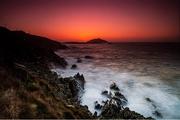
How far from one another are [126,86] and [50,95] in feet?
52.6

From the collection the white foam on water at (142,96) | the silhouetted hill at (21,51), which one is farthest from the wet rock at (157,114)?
the silhouetted hill at (21,51)

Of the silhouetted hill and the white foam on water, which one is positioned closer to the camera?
the white foam on water

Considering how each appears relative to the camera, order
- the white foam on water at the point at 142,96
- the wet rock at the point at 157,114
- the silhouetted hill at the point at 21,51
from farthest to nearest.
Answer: the silhouetted hill at the point at 21,51 < the white foam on water at the point at 142,96 < the wet rock at the point at 157,114

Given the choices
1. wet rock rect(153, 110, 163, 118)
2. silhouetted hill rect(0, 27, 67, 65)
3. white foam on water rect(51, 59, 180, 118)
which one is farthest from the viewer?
silhouetted hill rect(0, 27, 67, 65)

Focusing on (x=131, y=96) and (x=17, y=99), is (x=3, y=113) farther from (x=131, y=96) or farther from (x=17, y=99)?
(x=131, y=96)

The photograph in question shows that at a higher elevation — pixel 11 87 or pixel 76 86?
pixel 11 87

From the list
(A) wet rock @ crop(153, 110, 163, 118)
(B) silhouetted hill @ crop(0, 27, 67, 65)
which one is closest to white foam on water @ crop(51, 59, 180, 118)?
(A) wet rock @ crop(153, 110, 163, 118)

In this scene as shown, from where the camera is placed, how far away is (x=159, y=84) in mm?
26969

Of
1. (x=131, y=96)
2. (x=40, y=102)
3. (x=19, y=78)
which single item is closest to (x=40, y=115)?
(x=40, y=102)

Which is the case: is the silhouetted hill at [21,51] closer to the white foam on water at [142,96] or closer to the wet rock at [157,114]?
the white foam on water at [142,96]

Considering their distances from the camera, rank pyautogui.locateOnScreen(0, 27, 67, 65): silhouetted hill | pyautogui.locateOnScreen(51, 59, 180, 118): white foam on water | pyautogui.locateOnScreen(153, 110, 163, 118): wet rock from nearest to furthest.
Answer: pyautogui.locateOnScreen(153, 110, 163, 118): wet rock < pyautogui.locateOnScreen(51, 59, 180, 118): white foam on water < pyautogui.locateOnScreen(0, 27, 67, 65): silhouetted hill

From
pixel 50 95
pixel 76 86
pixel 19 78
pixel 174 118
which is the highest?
pixel 19 78

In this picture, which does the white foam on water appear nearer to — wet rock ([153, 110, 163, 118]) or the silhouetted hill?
wet rock ([153, 110, 163, 118])

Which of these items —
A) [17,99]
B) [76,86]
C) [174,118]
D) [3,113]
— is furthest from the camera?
[76,86]
